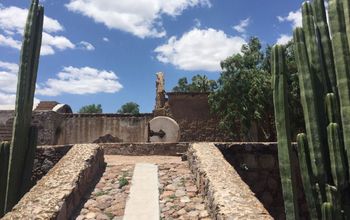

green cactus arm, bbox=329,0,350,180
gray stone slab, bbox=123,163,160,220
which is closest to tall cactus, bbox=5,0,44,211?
gray stone slab, bbox=123,163,160,220

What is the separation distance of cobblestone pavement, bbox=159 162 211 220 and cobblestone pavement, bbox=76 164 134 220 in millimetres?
618

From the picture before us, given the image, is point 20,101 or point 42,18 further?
point 42,18

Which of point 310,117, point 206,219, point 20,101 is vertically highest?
point 20,101

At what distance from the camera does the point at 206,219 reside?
5781 mm

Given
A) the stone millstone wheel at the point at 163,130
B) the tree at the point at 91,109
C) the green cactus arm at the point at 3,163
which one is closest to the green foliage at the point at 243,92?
the stone millstone wheel at the point at 163,130

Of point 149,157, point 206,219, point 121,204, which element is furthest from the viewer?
point 149,157

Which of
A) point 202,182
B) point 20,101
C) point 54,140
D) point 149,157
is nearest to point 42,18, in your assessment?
point 20,101

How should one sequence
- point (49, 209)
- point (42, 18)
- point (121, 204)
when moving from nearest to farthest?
point (49, 209) < point (121, 204) < point (42, 18)

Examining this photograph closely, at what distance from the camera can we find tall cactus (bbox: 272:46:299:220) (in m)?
6.52

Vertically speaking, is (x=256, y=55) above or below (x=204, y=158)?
above

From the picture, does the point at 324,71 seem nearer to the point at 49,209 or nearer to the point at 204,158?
the point at 204,158

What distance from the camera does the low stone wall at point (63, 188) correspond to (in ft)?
16.5

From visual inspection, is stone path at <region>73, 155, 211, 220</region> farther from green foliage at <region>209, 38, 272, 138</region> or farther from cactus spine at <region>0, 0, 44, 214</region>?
green foliage at <region>209, 38, 272, 138</region>

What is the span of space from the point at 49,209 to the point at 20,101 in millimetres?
3810
